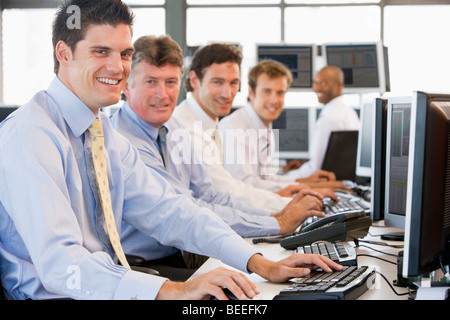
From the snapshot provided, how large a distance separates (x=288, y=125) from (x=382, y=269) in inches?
141

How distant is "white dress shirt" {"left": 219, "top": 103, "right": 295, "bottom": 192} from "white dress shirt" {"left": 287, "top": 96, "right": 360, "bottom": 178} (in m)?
0.39

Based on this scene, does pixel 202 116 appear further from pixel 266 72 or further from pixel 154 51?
pixel 266 72

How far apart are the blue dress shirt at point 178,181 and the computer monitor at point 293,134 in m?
2.62

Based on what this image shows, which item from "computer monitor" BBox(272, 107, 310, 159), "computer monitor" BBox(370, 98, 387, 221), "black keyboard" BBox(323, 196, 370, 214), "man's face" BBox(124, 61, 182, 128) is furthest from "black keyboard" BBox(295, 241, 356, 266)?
"computer monitor" BBox(272, 107, 310, 159)

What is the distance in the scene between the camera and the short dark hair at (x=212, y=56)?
313 centimetres

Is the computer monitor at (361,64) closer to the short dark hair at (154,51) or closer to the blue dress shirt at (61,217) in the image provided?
the short dark hair at (154,51)

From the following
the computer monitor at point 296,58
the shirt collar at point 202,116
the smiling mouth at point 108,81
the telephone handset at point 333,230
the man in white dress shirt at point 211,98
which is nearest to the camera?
the smiling mouth at point 108,81

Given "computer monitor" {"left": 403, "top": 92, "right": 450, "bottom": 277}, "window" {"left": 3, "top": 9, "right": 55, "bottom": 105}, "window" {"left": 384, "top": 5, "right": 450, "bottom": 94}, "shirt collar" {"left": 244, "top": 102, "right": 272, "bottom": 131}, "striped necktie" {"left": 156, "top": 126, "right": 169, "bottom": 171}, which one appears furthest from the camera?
"window" {"left": 3, "top": 9, "right": 55, "bottom": 105}

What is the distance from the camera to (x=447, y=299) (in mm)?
1072

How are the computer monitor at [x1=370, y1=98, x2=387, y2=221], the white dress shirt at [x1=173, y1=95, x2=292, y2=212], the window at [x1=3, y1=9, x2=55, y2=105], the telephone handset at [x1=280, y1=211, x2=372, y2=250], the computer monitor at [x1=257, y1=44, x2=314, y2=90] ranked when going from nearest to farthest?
the telephone handset at [x1=280, y1=211, x2=372, y2=250] < the computer monitor at [x1=370, y1=98, x2=387, y2=221] < the white dress shirt at [x1=173, y1=95, x2=292, y2=212] < the computer monitor at [x1=257, y1=44, x2=314, y2=90] < the window at [x1=3, y1=9, x2=55, y2=105]

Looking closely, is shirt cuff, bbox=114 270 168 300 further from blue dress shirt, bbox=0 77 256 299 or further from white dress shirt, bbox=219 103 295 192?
white dress shirt, bbox=219 103 295 192

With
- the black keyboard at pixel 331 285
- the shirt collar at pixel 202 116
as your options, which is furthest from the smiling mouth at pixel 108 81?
the shirt collar at pixel 202 116

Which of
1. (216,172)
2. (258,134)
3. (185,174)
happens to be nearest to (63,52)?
(185,174)

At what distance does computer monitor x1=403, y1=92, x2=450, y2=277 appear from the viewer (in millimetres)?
1056
